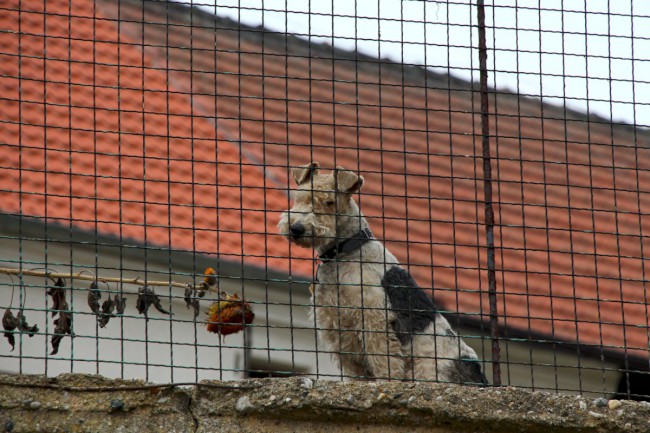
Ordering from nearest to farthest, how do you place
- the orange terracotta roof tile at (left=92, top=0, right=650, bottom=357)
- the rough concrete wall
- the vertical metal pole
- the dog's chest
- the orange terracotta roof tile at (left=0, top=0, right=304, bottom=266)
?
the rough concrete wall, the vertical metal pole, the dog's chest, the orange terracotta roof tile at (left=0, top=0, right=304, bottom=266), the orange terracotta roof tile at (left=92, top=0, right=650, bottom=357)

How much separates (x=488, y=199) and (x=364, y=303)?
5.28 ft

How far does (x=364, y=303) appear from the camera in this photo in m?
7.57

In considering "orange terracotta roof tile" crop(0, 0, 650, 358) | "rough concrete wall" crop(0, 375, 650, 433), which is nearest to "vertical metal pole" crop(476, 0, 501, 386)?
"rough concrete wall" crop(0, 375, 650, 433)

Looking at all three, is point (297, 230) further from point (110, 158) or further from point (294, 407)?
point (110, 158)

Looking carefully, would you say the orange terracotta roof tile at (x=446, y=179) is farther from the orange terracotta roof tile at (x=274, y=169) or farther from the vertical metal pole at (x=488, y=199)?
the vertical metal pole at (x=488, y=199)

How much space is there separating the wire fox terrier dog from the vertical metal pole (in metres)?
1.19

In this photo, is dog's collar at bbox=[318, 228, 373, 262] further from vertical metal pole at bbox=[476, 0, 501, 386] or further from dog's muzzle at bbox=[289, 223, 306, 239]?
vertical metal pole at bbox=[476, 0, 501, 386]

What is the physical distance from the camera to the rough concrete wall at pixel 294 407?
532 cm

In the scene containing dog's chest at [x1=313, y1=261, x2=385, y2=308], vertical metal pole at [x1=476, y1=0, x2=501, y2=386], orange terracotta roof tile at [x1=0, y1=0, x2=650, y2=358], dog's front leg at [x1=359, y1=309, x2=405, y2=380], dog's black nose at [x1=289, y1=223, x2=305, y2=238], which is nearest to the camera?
vertical metal pole at [x1=476, y1=0, x2=501, y2=386]

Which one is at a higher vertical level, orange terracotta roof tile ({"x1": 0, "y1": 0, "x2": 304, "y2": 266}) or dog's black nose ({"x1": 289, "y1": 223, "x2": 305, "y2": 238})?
orange terracotta roof tile ({"x1": 0, "y1": 0, "x2": 304, "y2": 266})

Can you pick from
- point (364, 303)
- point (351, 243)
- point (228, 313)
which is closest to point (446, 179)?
point (351, 243)

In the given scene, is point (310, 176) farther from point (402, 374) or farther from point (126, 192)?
point (126, 192)

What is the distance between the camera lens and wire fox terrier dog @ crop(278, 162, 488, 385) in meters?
7.46

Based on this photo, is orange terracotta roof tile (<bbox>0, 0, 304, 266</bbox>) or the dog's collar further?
orange terracotta roof tile (<bbox>0, 0, 304, 266</bbox>)
